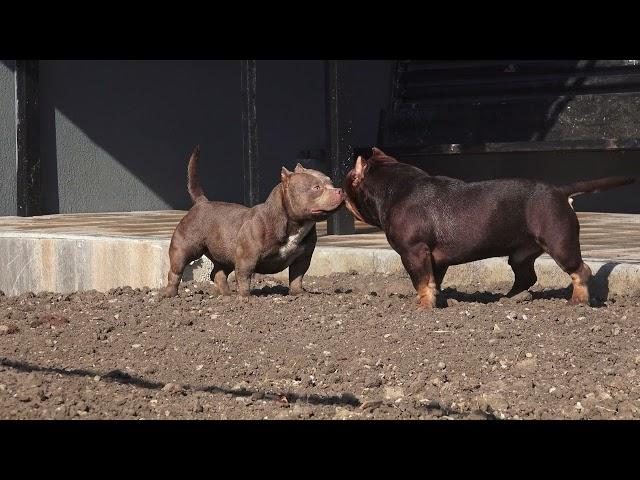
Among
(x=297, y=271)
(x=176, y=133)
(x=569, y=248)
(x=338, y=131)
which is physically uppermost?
(x=176, y=133)

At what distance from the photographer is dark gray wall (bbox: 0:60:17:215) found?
519 inches

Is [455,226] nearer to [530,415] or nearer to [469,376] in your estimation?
[469,376]

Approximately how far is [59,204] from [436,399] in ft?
30.9

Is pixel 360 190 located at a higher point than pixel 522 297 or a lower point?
higher

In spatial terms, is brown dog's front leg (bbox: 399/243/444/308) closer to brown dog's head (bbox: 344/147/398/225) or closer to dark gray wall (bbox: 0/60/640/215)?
brown dog's head (bbox: 344/147/398/225)

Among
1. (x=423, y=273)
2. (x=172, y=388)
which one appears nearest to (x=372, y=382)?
(x=172, y=388)

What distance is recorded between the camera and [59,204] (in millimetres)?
13648

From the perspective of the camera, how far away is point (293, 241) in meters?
7.05

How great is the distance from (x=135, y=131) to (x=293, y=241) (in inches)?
309

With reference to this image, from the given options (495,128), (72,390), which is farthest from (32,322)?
(495,128)

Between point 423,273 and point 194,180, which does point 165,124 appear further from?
point 423,273

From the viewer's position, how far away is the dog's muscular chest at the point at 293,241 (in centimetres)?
704

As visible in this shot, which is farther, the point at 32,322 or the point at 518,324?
the point at 32,322

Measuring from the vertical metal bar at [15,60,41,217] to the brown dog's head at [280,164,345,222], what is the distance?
6827mm
